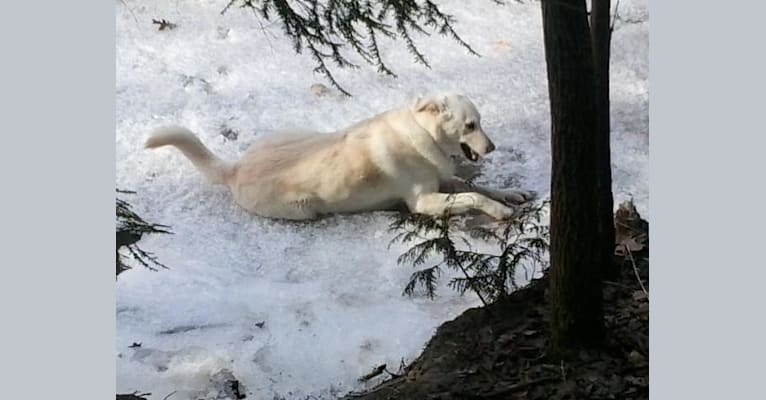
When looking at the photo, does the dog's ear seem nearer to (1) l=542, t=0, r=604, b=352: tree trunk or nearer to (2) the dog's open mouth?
(2) the dog's open mouth

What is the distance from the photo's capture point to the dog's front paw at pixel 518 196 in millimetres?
1795

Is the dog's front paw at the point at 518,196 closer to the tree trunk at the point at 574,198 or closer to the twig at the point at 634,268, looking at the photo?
the tree trunk at the point at 574,198

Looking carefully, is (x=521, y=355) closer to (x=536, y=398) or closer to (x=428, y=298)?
(x=536, y=398)

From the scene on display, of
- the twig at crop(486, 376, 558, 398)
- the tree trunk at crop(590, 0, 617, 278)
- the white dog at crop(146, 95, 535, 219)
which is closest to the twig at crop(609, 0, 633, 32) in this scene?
the tree trunk at crop(590, 0, 617, 278)

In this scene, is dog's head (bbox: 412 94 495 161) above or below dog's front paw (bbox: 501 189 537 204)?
above

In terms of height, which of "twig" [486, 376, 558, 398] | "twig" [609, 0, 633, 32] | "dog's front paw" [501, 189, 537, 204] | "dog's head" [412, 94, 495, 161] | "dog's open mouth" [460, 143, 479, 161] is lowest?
"twig" [486, 376, 558, 398]

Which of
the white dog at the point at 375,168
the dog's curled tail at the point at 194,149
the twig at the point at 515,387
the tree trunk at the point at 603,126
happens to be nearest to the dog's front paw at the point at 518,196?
the white dog at the point at 375,168

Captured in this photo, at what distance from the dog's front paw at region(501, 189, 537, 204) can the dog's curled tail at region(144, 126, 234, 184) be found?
49 centimetres

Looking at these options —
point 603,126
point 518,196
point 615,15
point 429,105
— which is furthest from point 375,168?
point 615,15

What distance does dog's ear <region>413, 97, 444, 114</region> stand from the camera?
179 cm

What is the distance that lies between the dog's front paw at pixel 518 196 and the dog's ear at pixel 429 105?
0.19m

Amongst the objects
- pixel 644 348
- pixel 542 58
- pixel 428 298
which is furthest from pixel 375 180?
pixel 644 348

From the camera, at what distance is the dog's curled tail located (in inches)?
70.5

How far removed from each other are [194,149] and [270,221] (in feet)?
0.60
